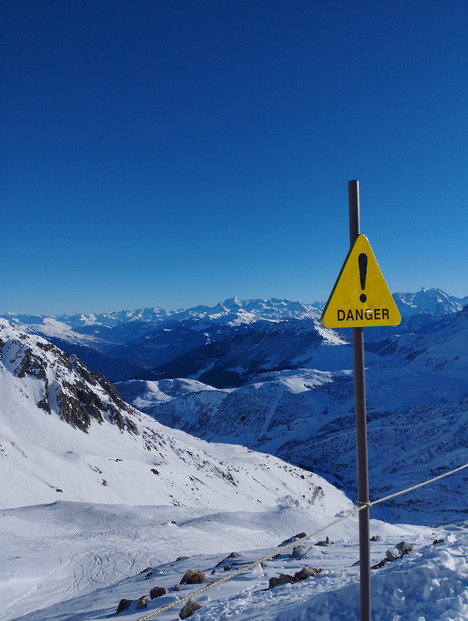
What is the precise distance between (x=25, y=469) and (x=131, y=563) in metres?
26.6

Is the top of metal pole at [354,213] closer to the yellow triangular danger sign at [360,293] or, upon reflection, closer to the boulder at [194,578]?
the yellow triangular danger sign at [360,293]

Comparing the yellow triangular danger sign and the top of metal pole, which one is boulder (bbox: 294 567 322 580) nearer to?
the yellow triangular danger sign

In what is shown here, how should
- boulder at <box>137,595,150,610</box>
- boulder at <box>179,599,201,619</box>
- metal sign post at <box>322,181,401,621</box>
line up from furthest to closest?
boulder at <box>137,595,150,610</box> < boulder at <box>179,599,201,619</box> < metal sign post at <box>322,181,401,621</box>

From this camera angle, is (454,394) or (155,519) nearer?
(155,519)

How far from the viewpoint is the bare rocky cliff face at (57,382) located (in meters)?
53.4

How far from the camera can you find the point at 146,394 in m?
183

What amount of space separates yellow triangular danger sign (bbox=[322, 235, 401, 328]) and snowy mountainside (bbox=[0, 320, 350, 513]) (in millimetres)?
36807

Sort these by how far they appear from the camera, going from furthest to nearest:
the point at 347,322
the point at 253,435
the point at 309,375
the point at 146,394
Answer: the point at 146,394 → the point at 309,375 → the point at 253,435 → the point at 347,322

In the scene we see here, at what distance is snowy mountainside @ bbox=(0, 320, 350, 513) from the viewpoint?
1542 inches

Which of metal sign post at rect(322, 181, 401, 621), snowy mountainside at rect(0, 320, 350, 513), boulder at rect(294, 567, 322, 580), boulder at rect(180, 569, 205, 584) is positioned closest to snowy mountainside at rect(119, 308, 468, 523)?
snowy mountainside at rect(0, 320, 350, 513)

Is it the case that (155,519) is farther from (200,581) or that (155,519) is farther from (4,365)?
(4,365)

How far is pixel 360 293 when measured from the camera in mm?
4641

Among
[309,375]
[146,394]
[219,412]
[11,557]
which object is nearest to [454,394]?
[309,375]

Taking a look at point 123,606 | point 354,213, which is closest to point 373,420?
point 123,606
